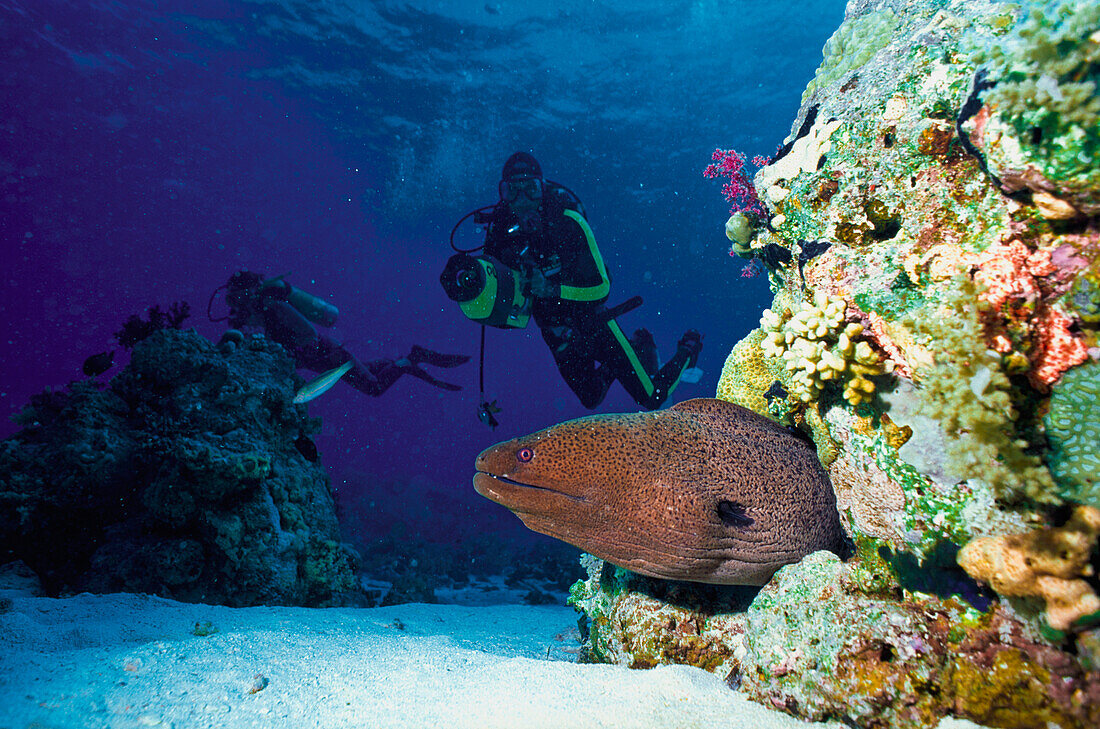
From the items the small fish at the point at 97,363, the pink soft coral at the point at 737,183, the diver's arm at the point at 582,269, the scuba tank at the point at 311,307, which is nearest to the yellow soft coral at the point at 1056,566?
the pink soft coral at the point at 737,183

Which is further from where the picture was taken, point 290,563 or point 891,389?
point 290,563

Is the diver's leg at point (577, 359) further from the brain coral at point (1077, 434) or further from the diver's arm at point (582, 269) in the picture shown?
the brain coral at point (1077, 434)

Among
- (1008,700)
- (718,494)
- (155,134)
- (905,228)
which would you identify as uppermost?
(155,134)

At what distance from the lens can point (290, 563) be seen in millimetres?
3863

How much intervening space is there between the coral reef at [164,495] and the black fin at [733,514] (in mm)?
3813

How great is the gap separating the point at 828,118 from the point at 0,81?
38710 millimetres

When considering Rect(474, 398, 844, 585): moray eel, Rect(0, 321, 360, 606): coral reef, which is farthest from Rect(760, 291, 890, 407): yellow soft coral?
Rect(0, 321, 360, 606): coral reef

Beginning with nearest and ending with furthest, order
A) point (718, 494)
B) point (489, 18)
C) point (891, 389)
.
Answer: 1. point (891, 389)
2. point (718, 494)
3. point (489, 18)

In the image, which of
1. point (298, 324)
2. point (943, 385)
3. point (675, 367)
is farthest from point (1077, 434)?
point (298, 324)

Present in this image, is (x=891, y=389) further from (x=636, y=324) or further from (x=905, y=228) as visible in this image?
(x=636, y=324)

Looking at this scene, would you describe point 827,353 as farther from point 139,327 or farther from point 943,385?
point 139,327

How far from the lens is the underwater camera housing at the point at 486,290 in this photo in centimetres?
573

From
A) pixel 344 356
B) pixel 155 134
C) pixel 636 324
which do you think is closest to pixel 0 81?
pixel 155 134

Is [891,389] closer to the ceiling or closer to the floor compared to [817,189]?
closer to the floor
